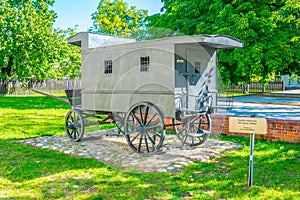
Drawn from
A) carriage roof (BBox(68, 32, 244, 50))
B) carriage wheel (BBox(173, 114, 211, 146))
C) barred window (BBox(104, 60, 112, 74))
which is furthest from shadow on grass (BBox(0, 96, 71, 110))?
carriage wheel (BBox(173, 114, 211, 146))

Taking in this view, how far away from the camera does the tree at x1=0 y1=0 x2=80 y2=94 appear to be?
991 inches

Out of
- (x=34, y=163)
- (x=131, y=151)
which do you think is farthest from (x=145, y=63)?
(x=34, y=163)

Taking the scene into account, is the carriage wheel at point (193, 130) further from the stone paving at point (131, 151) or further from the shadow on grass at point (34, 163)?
the shadow on grass at point (34, 163)

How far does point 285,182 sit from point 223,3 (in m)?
11.4

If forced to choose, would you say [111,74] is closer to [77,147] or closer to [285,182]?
[77,147]

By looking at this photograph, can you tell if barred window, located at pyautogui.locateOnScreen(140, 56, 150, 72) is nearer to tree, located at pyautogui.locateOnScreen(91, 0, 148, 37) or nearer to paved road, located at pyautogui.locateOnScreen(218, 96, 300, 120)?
paved road, located at pyautogui.locateOnScreen(218, 96, 300, 120)

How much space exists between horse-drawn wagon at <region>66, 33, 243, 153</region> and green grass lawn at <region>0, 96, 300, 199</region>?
103 cm

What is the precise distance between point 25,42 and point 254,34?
19210mm

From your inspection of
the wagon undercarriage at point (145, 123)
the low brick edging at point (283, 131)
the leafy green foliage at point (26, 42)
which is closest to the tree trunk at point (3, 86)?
the leafy green foliage at point (26, 42)

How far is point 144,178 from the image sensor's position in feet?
16.1

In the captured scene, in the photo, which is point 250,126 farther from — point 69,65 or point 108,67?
point 69,65

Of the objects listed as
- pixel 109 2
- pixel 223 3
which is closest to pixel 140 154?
pixel 223 3

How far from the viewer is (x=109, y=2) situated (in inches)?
1369

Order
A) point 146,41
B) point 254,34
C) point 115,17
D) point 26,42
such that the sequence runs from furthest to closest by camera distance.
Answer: point 115,17 → point 26,42 → point 254,34 → point 146,41
